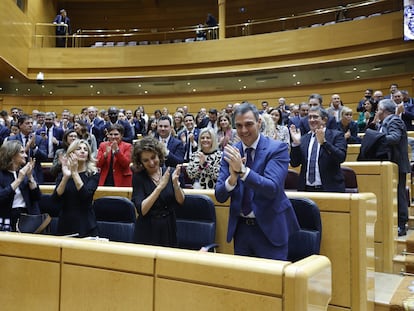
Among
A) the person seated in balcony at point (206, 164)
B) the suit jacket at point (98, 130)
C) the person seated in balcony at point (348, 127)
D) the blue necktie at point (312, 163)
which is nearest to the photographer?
the blue necktie at point (312, 163)

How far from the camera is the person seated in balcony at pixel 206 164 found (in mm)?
3037

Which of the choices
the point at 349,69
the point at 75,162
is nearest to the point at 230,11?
the point at 349,69

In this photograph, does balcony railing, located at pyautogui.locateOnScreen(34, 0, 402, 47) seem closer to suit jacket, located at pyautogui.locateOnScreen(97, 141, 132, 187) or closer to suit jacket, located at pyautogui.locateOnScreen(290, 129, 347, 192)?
suit jacket, located at pyautogui.locateOnScreen(290, 129, 347, 192)

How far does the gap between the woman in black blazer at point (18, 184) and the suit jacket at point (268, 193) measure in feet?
4.69

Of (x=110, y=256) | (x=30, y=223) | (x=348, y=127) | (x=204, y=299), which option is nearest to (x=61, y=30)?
(x=348, y=127)

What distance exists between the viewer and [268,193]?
5.06 feet

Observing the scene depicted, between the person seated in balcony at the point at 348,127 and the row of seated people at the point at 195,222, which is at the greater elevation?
the person seated in balcony at the point at 348,127

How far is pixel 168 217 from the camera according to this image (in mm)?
2055

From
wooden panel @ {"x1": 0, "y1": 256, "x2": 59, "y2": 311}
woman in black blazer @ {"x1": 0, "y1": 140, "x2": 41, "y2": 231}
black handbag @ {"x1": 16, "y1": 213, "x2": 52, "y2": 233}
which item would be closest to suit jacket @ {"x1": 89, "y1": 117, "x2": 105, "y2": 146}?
woman in black blazer @ {"x1": 0, "y1": 140, "x2": 41, "y2": 231}

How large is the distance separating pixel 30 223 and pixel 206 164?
4.18ft

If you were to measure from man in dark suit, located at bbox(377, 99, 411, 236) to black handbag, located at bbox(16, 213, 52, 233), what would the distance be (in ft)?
8.44

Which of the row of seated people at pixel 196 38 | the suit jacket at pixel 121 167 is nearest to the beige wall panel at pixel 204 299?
the suit jacket at pixel 121 167

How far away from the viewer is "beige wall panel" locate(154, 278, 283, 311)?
117cm

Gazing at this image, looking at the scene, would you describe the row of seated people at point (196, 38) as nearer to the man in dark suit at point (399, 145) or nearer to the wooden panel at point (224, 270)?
the man in dark suit at point (399, 145)
